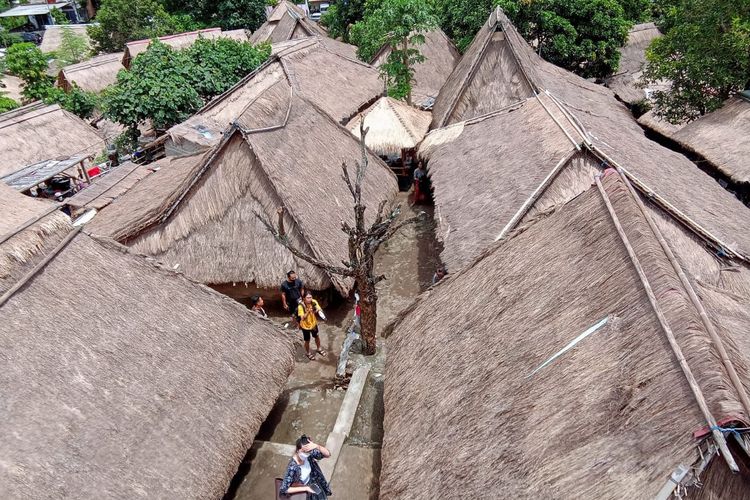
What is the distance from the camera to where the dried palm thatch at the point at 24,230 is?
6.05 meters

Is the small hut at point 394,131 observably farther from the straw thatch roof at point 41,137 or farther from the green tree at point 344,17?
the green tree at point 344,17

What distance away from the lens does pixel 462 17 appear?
21.0 metres

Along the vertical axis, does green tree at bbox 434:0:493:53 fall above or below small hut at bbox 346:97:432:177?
above

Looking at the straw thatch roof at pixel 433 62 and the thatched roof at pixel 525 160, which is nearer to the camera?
the thatched roof at pixel 525 160

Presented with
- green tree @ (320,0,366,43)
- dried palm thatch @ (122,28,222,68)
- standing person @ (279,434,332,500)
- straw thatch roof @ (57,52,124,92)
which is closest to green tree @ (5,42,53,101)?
straw thatch roof @ (57,52,124,92)

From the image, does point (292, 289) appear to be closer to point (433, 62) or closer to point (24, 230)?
point (24, 230)

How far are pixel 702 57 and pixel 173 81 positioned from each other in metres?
16.9

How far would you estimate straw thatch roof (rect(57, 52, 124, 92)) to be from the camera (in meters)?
25.4

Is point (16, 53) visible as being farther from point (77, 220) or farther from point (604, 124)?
point (604, 124)

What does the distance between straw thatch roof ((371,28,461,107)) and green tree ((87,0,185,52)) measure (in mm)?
16408

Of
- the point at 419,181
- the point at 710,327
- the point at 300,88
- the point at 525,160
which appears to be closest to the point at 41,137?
the point at 300,88

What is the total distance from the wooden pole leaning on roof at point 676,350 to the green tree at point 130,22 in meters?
32.4

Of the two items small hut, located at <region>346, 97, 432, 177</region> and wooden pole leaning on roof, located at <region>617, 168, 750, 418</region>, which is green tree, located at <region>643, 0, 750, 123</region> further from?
wooden pole leaning on roof, located at <region>617, 168, 750, 418</region>

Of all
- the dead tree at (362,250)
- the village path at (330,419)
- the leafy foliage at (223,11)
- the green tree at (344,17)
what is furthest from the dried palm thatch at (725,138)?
the leafy foliage at (223,11)
